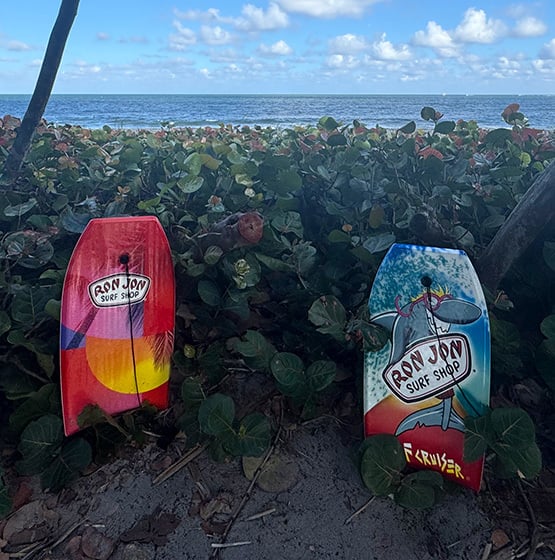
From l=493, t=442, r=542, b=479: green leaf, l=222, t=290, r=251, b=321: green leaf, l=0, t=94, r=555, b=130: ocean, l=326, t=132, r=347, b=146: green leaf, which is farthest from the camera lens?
l=0, t=94, r=555, b=130: ocean

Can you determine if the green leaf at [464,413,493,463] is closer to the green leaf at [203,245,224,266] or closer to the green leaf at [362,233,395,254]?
the green leaf at [362,233,395,254]

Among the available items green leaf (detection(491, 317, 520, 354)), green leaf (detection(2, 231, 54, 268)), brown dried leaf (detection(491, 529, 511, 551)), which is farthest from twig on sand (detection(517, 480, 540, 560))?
green leaf (detection(2, 231, 54, 268))

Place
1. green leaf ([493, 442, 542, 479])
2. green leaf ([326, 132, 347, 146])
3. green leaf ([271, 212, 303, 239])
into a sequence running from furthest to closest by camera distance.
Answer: green leaf ([326, 132, 347, 146])
green leaf ([271, 212, 303, 239])
green leaf ([493, 442, 542, 479])

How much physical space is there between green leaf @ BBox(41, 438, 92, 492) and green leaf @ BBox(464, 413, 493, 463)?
→ 2.50 ft

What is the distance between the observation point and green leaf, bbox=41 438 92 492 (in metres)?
1.00

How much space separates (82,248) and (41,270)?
12.1 inches

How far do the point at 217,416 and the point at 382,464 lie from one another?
338mm

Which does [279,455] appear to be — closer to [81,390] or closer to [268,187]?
[81,390]

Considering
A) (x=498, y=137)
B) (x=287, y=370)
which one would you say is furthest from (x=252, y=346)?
(x=498, y=137)

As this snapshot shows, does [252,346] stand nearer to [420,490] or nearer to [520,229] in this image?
[420,490]

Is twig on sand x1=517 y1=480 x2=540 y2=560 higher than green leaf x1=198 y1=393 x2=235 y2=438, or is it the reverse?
green leaf x1=198 y1=393 x2=235 y2=438

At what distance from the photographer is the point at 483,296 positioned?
105cm

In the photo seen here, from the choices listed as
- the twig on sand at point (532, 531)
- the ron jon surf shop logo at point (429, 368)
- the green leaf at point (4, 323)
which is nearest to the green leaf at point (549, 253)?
the ron jon surf shop logo at point (429, 368)

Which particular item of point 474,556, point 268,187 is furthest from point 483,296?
point 268,187
